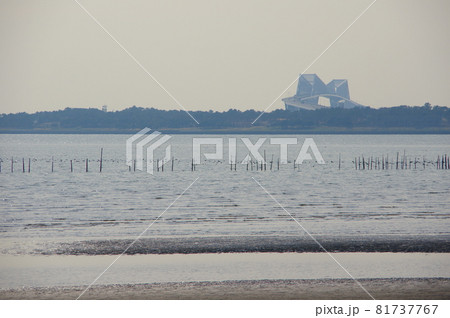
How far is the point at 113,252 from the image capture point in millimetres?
29016

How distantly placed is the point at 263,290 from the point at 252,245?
372 inches

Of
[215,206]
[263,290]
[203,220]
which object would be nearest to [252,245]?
[263,290]

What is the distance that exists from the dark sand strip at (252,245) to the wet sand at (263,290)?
21.9ft

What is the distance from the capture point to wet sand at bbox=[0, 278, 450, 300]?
2012 cm

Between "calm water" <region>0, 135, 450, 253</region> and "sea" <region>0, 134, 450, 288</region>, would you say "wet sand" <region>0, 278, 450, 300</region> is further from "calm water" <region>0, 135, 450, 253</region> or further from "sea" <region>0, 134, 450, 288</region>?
"calm water" <region>0, 135, 450, 253</region>

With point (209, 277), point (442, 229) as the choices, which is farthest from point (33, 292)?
point (442, 229)

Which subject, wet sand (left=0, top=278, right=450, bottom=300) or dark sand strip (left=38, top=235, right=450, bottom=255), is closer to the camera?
wet sand (left=0, top=278, right=450, bottom=300)

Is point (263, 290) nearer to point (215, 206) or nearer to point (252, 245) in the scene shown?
point (252, 245)

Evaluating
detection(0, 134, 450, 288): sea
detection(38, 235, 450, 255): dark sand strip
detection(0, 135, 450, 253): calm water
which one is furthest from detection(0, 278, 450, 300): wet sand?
detection(0, 135, 450, 253): calm water

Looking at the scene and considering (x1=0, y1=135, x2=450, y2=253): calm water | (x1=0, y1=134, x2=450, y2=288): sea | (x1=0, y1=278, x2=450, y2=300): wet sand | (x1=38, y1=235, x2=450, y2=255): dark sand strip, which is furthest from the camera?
(x1=0, y1=135, x2=450, y2=253): calm water

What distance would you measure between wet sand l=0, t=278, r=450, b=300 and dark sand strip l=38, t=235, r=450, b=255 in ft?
21.9

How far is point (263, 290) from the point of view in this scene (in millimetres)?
21000

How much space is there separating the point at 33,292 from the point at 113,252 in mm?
8011

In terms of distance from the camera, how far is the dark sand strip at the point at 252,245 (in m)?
29.0
